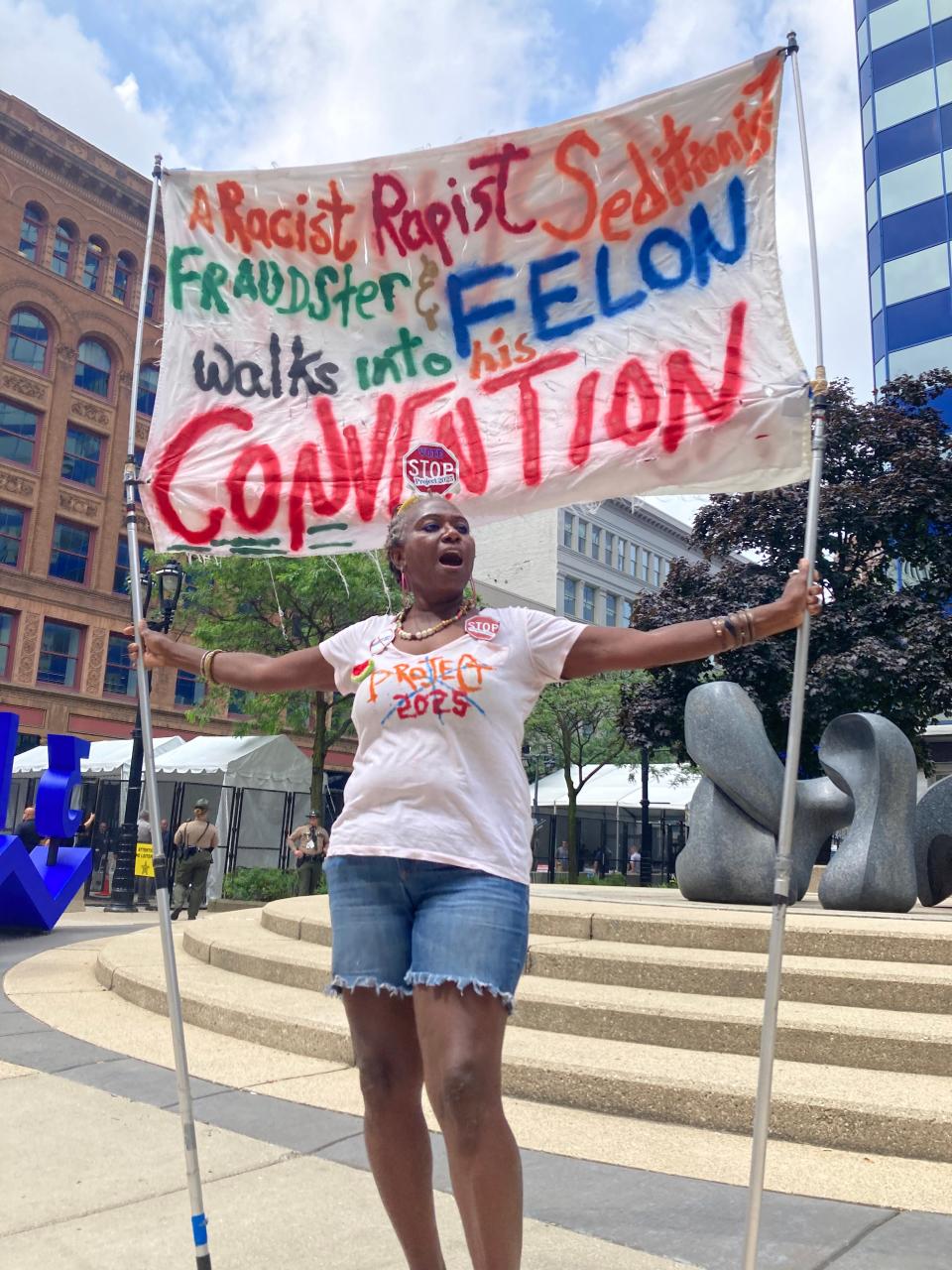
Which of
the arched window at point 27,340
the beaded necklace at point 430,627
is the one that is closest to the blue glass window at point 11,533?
the arched window at point 27,340

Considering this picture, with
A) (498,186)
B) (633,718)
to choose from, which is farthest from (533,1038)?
(633,718)

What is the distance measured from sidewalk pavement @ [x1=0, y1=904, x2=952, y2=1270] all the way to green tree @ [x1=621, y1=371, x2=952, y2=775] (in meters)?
15.0

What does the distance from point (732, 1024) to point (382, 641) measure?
3.15 m

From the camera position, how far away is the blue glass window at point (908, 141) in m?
31.8

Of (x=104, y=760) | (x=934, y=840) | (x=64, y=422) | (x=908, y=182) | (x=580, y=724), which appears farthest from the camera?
(x=64, y=422)

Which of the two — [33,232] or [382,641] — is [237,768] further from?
[33,232]

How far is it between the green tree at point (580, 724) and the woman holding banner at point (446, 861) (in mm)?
27867

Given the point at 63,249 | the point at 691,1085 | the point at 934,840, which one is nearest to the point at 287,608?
the point at 934,840

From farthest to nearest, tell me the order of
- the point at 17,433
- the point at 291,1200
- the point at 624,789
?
the point at 17,433 → the point at 624,789 → the point at 291,1200

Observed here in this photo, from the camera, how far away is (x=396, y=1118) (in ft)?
7.81

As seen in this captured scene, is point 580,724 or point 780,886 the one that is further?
point 580,724

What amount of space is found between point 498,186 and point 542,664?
2.23 m

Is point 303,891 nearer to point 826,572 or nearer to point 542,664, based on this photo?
point 826,572

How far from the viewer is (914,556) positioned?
19766 millimetres
